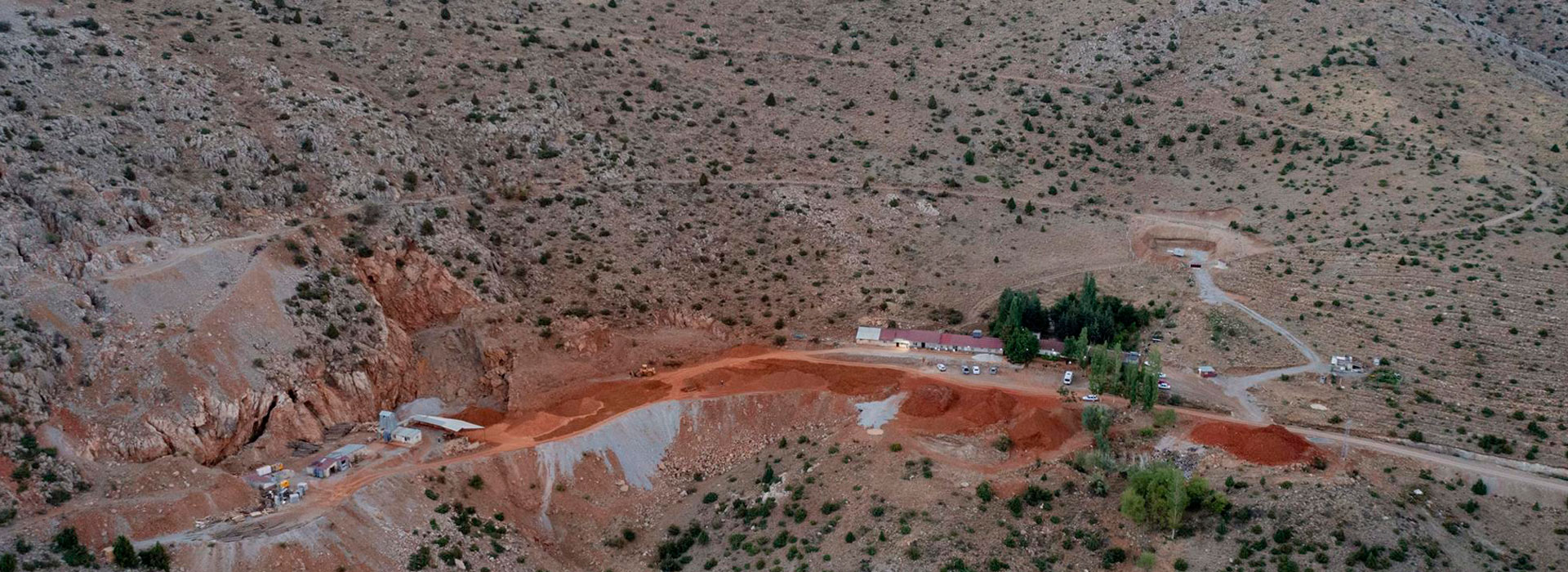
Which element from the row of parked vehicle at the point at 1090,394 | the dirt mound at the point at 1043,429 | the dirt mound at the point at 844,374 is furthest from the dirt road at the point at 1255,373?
the dirt mound at the point at 844,374

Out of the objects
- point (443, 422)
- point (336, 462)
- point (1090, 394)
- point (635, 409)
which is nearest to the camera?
point (336, 462)

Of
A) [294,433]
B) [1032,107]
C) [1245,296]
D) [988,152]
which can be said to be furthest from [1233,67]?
[294,433]

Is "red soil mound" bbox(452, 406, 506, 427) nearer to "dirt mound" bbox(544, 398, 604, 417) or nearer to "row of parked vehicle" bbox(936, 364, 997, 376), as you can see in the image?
"dirt mound" bbox(544, 398, 604, 417)

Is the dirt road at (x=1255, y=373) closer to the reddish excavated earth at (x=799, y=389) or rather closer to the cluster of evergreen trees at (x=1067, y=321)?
the cluster of evergreen trees at (x=1067, y=321)

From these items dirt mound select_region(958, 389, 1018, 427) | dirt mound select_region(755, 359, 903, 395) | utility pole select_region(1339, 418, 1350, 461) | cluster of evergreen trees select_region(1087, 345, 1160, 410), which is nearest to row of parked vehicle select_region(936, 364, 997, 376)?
dirt mound select_region(755, 359, 903, 395)

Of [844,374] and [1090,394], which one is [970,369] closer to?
[1090,394]

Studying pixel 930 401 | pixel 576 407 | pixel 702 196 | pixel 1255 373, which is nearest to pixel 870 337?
pixel 930 401
